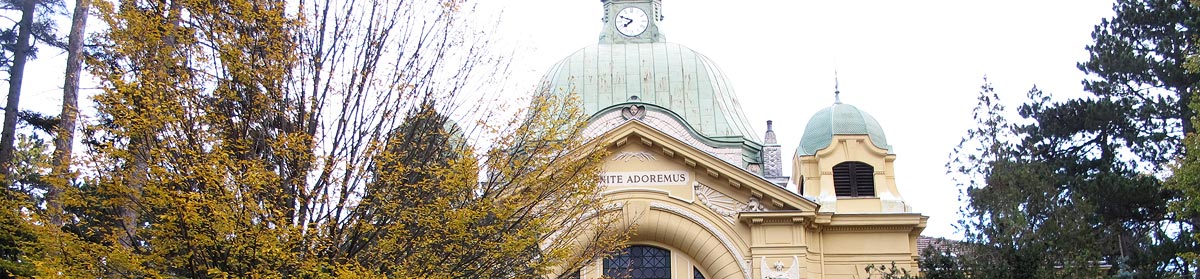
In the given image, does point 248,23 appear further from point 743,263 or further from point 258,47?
point 743,263

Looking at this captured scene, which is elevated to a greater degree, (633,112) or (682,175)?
(633,112)

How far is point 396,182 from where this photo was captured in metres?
12.8

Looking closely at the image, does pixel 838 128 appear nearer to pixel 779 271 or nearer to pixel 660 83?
pixel 779 271

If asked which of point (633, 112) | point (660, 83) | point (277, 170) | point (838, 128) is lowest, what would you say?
point (277, 170)

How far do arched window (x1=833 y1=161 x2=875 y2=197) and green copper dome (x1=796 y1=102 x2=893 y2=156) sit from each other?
2.06 ft

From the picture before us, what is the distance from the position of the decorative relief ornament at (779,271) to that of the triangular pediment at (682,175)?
1.26 metres

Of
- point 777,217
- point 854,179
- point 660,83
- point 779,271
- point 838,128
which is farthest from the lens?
point 660,83

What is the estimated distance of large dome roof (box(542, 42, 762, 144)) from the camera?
3266 centimetres

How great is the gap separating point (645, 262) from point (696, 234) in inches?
56.3

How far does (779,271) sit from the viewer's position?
26109mm

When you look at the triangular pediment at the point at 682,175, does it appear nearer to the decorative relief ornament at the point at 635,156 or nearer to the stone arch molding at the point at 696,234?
the decorative relief ornament at the point at 635,156

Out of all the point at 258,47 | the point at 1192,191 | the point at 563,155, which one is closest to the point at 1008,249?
the point at 1192,191

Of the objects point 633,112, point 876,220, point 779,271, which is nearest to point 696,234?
point 779,271

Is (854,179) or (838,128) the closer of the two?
(854,179)
